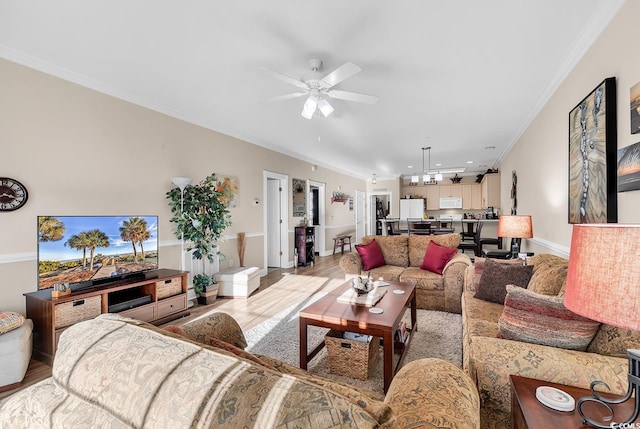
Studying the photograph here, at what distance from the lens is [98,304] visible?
2717 mm

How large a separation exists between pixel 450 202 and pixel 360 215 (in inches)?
122

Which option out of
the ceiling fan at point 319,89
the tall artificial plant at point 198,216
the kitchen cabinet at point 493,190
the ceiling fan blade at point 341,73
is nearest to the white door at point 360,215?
the kitchen cabinet at point 493,190

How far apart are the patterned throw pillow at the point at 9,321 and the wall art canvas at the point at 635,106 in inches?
172

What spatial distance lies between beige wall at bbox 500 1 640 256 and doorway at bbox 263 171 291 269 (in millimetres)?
4369

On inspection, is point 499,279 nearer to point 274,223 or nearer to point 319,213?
point 274,223

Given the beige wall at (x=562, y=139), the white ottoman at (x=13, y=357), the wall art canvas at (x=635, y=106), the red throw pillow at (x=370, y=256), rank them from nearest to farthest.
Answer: the wall art canvas at (x=635, y=106) → the beige wall at (x=562, y=139) → the white ottoman at (x=13, y=357) → the red throw pillow at (x=370, y=256)

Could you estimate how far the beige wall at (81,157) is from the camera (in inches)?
102

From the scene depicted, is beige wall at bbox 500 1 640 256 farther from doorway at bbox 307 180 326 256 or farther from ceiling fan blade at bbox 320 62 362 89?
doorway at bbox 307 180 326 256

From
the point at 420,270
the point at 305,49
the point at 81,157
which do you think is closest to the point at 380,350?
the point at 420,270

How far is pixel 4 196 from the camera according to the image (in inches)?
99.2

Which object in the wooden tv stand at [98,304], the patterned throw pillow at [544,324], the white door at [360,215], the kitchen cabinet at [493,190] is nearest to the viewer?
the patterned throw pillow at [544,324]

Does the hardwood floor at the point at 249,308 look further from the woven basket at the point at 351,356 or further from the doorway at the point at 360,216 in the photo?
the doorway at the point at 360,216

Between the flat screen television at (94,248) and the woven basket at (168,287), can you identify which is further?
the woven basket at (168,287)

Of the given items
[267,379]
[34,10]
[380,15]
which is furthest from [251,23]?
[267,379]
